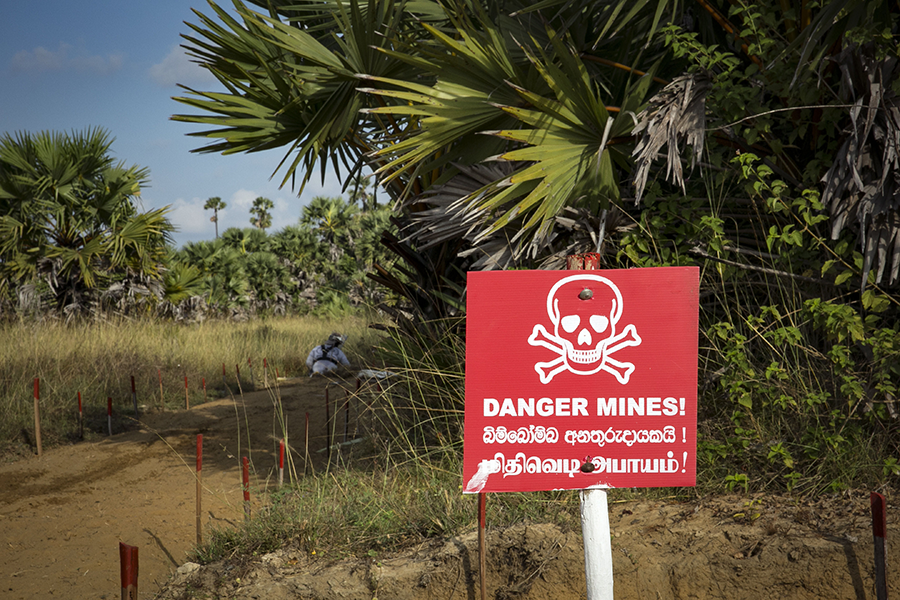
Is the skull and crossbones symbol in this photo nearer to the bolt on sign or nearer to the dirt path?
the bolt on sign

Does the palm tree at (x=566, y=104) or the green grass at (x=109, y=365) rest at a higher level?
the palm tree at (x=566, y=104)

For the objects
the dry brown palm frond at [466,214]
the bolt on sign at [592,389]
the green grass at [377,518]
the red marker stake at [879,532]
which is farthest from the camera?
the dry brown palm frond at [466,214]

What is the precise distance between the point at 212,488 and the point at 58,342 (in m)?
5.68

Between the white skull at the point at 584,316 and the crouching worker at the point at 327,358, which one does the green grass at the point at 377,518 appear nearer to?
the white skull at the point at 584,316

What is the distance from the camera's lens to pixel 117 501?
544 centimetres

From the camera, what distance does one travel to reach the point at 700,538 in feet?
9.43

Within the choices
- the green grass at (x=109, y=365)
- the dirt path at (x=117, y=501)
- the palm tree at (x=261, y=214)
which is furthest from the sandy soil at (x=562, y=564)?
the palm tree at (x=261, y=214)

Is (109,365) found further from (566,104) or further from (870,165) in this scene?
(870,165)

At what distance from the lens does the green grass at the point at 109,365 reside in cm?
774

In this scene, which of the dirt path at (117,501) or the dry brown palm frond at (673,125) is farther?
the dirt path at (117,501)

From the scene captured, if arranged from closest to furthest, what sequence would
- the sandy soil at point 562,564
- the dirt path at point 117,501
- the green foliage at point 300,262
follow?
the sandy soil at point 562,564
the dirt path at point 117,501
the green foliage at point 300,262

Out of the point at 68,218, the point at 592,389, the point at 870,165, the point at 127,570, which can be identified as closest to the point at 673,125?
the point at 870,165

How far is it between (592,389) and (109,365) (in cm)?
938

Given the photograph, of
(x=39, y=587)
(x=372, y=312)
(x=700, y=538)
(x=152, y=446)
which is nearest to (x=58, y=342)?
(x=152, y=446)
